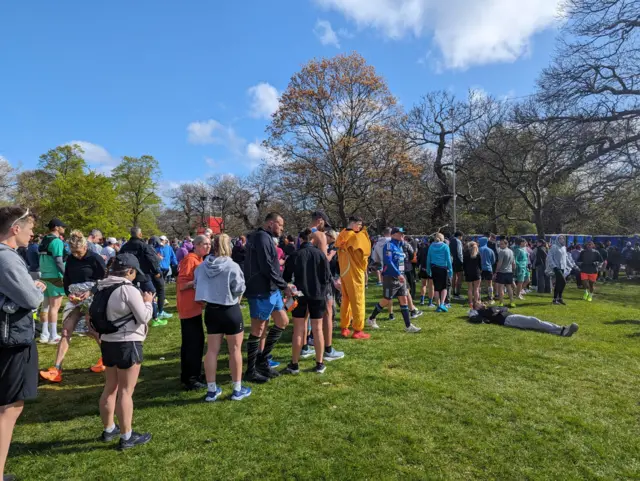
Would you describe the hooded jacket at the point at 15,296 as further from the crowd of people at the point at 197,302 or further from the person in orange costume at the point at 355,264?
the person in orange costume at the point at 355,264

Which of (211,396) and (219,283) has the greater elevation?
(219,283)

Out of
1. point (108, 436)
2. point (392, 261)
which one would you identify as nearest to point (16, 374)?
point (108, 436)

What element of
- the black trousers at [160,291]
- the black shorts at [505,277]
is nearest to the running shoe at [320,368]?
the black trousers at [160,291]

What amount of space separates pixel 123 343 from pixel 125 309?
11.4 inches

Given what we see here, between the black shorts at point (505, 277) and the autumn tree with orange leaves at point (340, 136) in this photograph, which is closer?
the black shorts at point (505, 277)

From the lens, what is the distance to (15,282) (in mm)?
2516

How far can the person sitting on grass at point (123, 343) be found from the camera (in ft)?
10.3

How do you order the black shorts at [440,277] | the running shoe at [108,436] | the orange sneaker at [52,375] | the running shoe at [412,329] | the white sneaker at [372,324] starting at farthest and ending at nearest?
the black shorts at [440,277] → the white sneaker at [372,324] → the running shoe at [412,329] → the orange sneaker at [52,375] → the running shoe at [108,436]

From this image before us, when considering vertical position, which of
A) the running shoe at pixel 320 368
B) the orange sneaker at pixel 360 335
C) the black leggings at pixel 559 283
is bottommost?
the running shoe at pixel 320 368

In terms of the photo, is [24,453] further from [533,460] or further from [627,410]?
[627,410]

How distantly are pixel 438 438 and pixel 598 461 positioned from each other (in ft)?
4.15

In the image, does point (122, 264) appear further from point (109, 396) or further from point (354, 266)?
point (354, 266)

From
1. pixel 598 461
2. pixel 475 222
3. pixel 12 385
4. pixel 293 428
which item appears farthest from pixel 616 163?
pixel 12 385

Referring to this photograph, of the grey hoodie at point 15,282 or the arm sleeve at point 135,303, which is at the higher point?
the grey hoodie at point 15,282
